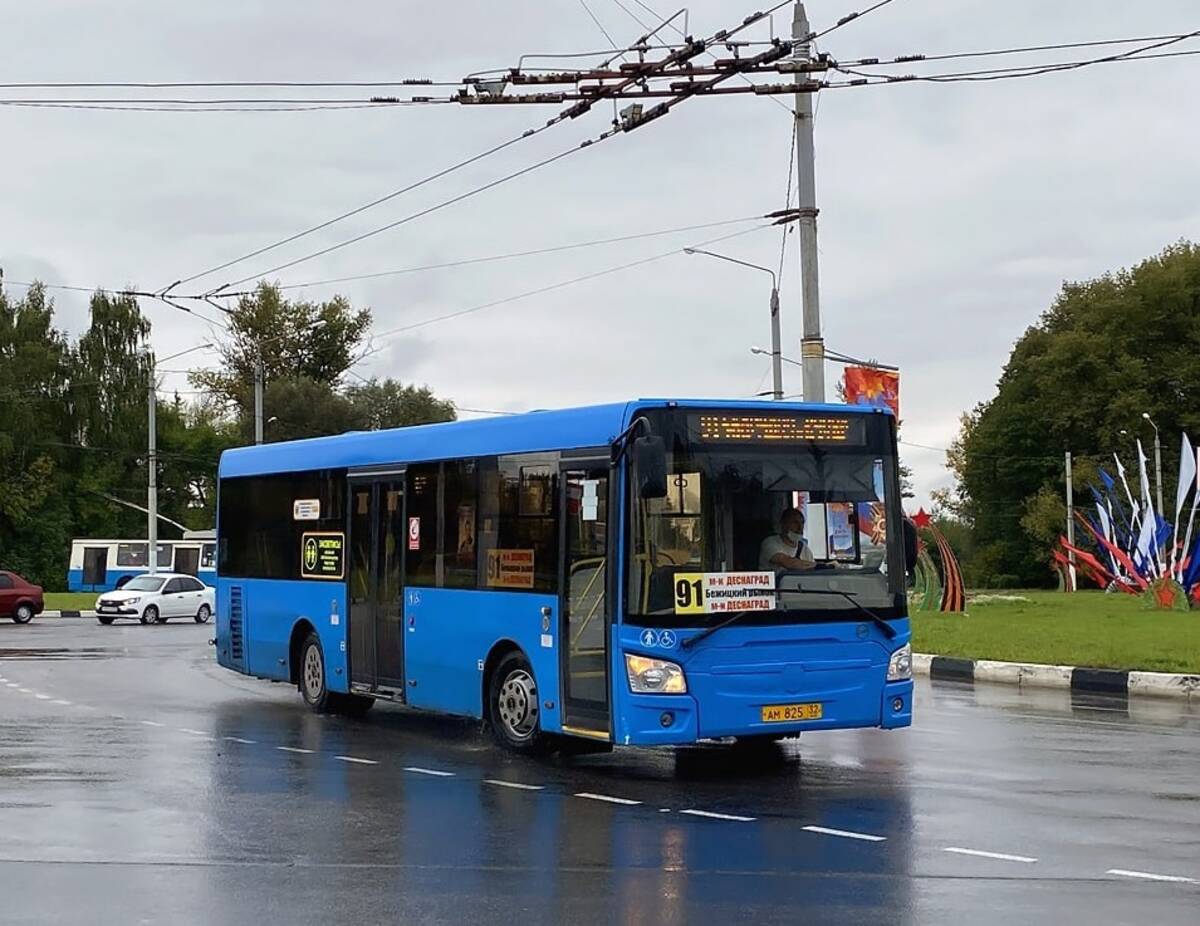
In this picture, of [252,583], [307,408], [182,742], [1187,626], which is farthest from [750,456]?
[307,408]

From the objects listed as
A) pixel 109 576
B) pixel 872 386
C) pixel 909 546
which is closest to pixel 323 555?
pixel 909 546

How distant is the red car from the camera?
154ft

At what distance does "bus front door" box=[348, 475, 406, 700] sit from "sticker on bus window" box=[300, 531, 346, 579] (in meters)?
0.25

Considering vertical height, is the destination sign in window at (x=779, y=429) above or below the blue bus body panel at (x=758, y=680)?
above

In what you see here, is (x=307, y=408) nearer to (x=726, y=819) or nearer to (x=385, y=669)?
(x=385, y=669)

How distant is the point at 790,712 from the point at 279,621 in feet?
Answer: 27.1

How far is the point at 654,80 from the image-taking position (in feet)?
58.6

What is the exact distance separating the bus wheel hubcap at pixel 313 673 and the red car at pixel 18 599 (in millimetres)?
30894

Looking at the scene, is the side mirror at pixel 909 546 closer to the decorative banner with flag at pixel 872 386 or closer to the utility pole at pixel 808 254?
the utility pole at pixel 808 254

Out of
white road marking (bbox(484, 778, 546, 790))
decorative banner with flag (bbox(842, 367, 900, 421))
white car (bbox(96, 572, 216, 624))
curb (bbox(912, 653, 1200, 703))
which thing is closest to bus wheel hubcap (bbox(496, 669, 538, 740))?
white road marking (bbox(484, 778, 546, 790))

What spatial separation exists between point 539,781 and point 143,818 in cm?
306

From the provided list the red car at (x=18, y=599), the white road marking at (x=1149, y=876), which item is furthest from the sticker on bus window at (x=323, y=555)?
the red car at (x=18, y=599)

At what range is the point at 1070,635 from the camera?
27859 millimetres

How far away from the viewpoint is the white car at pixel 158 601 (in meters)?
46.8
